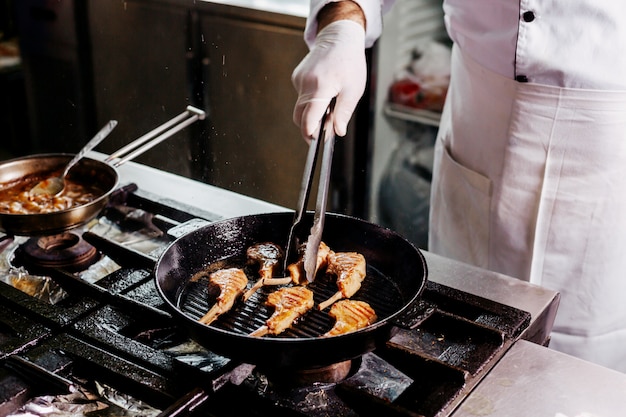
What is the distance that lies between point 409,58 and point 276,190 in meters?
1.03

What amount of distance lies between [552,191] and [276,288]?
0.86 meters

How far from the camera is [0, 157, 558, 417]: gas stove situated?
124 centimetres

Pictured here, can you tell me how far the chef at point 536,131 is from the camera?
69.5 inches

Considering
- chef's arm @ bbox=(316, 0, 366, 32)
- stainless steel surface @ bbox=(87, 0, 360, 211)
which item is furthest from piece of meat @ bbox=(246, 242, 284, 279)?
stainless steel surface @ bbox=(87, 0, 360, 211)

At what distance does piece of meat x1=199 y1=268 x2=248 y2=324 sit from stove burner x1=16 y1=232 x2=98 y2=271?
42 cm

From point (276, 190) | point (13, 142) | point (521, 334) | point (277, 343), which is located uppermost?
point (277, 343)

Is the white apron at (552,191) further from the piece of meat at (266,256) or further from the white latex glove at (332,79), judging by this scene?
the piece of meat at (266,256)

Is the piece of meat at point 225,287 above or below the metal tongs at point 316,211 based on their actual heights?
below

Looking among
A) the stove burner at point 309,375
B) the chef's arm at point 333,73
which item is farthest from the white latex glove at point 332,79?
the stove burner at point 309,375

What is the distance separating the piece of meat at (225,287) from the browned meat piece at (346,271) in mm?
171

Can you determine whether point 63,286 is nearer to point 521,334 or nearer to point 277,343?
point 277,343

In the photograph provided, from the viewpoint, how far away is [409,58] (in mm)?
3721

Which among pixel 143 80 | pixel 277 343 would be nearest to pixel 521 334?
pixel 277 343

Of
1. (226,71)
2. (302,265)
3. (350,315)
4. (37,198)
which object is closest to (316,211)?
(302,265)
